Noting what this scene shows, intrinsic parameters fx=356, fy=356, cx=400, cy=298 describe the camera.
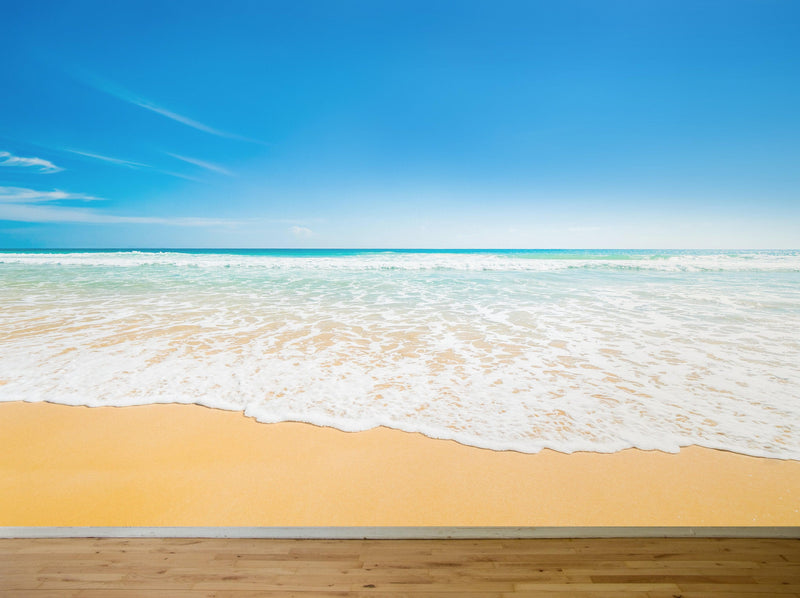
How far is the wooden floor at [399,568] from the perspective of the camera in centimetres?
169

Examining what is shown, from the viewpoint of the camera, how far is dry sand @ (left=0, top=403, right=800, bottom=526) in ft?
8.07

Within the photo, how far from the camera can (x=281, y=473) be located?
2889 mm

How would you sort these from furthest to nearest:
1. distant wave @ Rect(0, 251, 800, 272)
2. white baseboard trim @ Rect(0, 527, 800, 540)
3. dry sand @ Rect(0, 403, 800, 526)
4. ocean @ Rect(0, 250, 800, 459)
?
distant wave @ Rect(0, 251, 800, 272) → ocean @ Rect(0, 250, 800, 459) → dry sand @ Rect(0, 403, 800, 526) → white baseboard trim @ Rect(0, 527, 800, 540)

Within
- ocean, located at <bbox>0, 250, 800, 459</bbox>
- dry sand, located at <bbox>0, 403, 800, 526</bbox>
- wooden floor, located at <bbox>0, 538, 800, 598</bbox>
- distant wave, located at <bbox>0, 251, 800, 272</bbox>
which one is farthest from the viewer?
distant wave, located at <bbox>0, 251, 800, 272</bbox>

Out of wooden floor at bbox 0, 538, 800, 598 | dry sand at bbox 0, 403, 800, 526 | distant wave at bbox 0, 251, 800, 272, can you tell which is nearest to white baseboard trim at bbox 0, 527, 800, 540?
wooden floor at bbox 0, 538, 800, 598

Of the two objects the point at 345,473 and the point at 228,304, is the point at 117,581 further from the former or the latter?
the point at 228,304

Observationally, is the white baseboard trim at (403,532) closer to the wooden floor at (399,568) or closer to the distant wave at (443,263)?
the wooden floor at (399,568)

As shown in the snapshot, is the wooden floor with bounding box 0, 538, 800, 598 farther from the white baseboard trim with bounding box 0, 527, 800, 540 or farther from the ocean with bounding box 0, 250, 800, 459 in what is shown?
the ocean with bounding box 0, 250, 800, 459

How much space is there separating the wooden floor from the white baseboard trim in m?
0.03

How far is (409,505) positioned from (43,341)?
278 inches

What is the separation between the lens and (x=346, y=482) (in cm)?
279

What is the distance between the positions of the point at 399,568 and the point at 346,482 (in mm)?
1075

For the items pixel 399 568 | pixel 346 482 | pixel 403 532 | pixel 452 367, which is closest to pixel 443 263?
pixel 452 367

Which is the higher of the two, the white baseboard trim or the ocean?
the white baseboard trim
